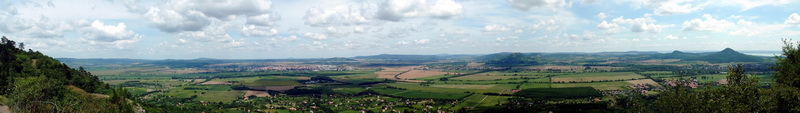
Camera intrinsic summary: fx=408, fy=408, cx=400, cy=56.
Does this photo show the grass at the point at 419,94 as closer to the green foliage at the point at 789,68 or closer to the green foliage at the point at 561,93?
the green foliage at the point at 561,93

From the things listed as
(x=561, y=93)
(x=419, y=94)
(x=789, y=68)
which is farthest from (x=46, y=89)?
(x=561, y=93)

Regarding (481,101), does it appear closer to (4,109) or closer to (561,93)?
(561,93)

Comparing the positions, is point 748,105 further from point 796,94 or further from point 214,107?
point 214,107

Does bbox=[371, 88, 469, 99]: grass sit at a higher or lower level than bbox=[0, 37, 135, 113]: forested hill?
lower

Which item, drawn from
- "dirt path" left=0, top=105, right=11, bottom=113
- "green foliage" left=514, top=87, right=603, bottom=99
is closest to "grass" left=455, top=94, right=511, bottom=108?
"green foliage" left=514, top=87, right=603, bottom=99

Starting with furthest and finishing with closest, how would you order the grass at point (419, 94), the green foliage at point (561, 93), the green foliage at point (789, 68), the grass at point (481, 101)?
1. the grass at point (419, 94)
2. the green foliage at point (561, 93)
3. the grass at point (481, 101)
4. the green foliage at point (789, 68)

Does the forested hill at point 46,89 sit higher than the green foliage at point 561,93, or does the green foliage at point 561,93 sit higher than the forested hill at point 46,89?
the forested hill at point 46,89

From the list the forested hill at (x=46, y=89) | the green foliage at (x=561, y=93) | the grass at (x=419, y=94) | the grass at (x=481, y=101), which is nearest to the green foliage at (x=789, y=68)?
the forested hill at (x=46, y=89)

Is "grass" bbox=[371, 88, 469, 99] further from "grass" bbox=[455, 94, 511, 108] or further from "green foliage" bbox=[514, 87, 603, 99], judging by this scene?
"green foliage" bbox=[514, 87, 603, 99]
